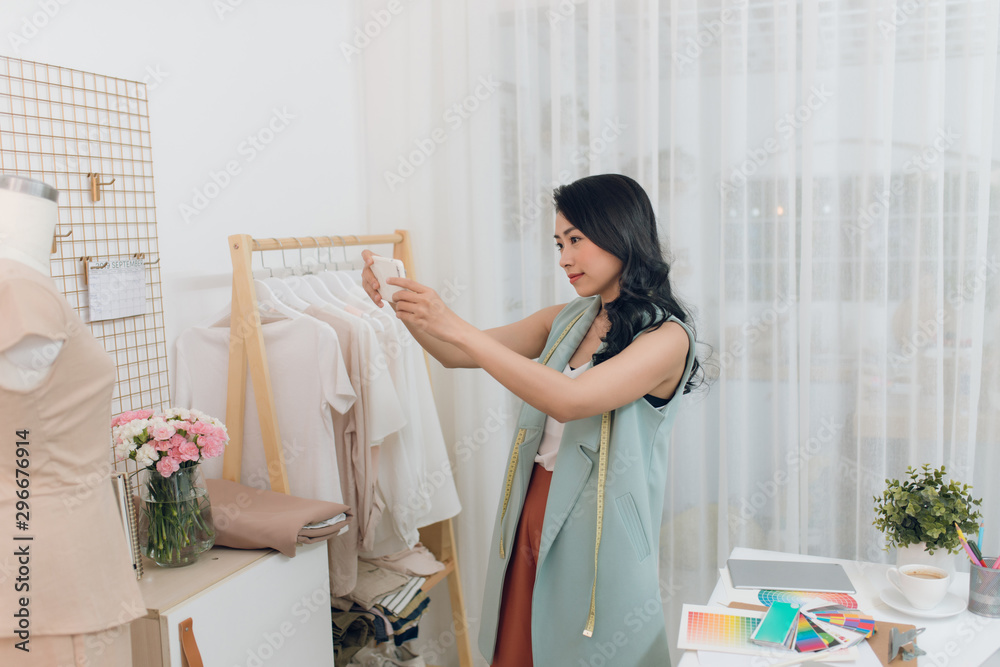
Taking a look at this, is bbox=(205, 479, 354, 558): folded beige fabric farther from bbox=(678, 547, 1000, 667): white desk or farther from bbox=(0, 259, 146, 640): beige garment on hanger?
bbox=(678, 547, 1000, 667): white desk

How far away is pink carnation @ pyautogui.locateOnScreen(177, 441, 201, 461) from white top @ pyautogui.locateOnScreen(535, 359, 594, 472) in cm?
74

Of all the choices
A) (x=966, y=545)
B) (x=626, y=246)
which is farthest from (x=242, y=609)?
(x=966, y=545)

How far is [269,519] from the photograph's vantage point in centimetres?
179

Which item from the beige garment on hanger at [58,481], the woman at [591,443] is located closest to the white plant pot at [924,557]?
the woman at [591,443]

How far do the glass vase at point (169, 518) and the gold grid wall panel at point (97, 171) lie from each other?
1.11 ft

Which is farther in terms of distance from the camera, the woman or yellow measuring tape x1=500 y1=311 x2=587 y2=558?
yellow measuring tape x1=500 y1=311 x2=587 y2=558

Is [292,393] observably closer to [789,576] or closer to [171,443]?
[171,443]

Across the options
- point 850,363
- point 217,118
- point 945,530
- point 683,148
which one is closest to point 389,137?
point 217,118

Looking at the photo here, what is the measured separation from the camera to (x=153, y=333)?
2008mm

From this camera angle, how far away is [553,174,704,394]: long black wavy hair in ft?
5.42

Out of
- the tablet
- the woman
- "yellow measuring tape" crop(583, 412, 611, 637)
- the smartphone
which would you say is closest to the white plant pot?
the tablet

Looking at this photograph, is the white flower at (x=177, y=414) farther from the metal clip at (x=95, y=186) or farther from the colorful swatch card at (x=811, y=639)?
the colorful swatch card at (x=811, y=639)

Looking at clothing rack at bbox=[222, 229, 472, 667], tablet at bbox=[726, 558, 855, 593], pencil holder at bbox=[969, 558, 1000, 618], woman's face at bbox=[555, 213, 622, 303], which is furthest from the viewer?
clothing rack at bbox=[222, 229, 472, 667]

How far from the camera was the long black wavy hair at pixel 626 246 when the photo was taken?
1653mm
